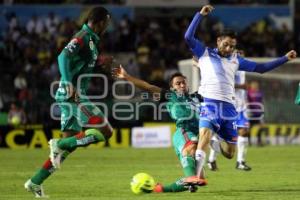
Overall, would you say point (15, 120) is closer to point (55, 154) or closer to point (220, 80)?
point (220, 80)

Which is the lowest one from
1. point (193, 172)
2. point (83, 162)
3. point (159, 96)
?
point (83, 162)

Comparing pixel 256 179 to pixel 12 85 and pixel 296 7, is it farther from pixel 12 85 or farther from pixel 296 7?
pixel 296 7

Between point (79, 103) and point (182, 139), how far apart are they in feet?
6.19

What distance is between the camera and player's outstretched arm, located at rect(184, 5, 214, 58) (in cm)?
1174

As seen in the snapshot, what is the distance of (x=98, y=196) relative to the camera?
12.0 metres

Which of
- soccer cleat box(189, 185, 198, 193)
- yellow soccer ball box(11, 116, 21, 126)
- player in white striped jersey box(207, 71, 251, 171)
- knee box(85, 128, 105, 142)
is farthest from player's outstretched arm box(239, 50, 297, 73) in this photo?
yellow soccer ball box(11, 116, 21, 126)

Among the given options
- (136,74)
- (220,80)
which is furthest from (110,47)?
(220,80)

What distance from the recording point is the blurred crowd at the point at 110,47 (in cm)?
2794

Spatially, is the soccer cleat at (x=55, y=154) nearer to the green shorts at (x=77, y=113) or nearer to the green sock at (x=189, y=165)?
the green shorts at (x=77, y=113)

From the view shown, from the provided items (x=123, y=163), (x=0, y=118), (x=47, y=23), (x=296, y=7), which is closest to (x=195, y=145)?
(x=123, y=163)

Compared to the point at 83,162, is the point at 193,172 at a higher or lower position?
higher

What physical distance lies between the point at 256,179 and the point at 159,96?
12.1 ft

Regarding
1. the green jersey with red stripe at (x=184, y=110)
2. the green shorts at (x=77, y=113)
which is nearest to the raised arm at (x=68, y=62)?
the green shorts at (x=77, y=113)

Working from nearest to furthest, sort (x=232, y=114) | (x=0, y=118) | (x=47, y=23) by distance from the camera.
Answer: (x=232, y=114)
(x=0, y=118)
(x=47, y=23)
